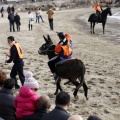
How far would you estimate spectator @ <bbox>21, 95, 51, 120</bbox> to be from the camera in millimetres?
7129

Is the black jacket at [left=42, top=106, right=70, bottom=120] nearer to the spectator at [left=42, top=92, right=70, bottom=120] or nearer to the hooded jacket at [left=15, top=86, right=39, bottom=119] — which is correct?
the spectator at [left=42, top=92, right=70, bottom=120]

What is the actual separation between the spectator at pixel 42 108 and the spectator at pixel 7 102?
1.97 feet

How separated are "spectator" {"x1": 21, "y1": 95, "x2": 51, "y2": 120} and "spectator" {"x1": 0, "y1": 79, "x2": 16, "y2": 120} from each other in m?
0.60

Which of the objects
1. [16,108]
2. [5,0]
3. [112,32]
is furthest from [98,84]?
[5,0]

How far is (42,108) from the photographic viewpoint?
7.19 meters

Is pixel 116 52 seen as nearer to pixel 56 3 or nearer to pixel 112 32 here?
pixel 112 32

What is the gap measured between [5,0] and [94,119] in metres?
78.5

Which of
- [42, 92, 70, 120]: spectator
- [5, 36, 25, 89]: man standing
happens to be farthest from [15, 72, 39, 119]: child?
[5, 36, 25, 89]: man standing

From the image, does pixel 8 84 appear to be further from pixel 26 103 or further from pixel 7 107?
pixel 26 103

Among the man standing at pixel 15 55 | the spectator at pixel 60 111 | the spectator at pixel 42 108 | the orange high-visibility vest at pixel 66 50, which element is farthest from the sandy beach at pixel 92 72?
the spectator at pixel 60 111

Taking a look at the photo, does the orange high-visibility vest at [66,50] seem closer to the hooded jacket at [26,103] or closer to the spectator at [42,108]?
the hooded jacket at [26,103]

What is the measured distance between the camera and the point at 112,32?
33.6m

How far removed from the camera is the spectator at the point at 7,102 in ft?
25.5

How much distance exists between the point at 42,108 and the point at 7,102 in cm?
96
